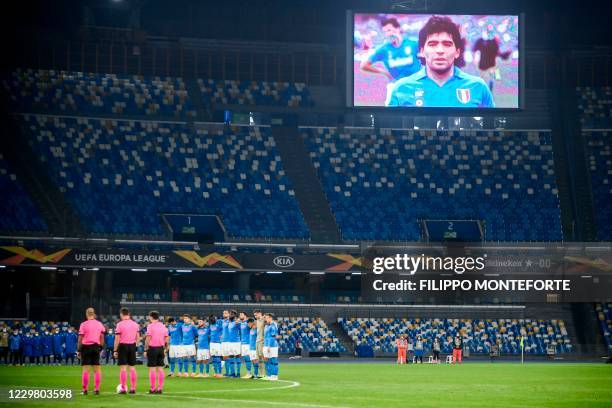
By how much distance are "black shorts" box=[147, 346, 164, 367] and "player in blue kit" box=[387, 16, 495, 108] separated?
1763 inches

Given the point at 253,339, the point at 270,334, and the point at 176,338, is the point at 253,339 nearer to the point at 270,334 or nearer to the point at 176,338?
the point at 270,334

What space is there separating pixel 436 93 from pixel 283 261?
48.8 feet

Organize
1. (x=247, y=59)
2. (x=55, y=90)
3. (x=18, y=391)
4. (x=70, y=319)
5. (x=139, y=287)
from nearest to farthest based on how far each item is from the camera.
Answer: (x=18, y=391) → (x=70, y=319) → (x=139, y=287) → (x=55, y=90) → (x=247, y=59)

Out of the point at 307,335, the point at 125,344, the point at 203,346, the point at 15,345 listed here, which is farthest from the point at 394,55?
the point at 125,344

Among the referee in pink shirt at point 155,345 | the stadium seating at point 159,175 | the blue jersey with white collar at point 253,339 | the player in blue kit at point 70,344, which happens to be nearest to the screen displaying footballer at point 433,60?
the stadium seating at point 159,175

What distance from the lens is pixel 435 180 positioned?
77188mm

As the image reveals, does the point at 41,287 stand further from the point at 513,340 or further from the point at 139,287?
the point at 513,340

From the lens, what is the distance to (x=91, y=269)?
6781 cm

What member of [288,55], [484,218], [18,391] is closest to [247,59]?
[288,55]

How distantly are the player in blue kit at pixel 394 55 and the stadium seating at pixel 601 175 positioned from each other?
16.2 m

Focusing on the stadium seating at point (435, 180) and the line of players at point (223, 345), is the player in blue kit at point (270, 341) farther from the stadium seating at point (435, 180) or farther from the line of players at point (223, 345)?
the stadium seating at point (435, 180)

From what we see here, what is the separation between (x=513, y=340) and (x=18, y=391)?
4587 centimetres

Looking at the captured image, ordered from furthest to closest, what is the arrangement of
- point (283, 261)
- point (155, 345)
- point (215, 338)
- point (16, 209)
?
point (283, 261) < point (16, 209) < point (215, 338) < point (155, 345)

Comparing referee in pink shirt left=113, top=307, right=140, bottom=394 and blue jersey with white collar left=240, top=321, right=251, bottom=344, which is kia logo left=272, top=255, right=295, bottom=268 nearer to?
blue jersey with white collar left=240, top=321, right=251, bottom=344
